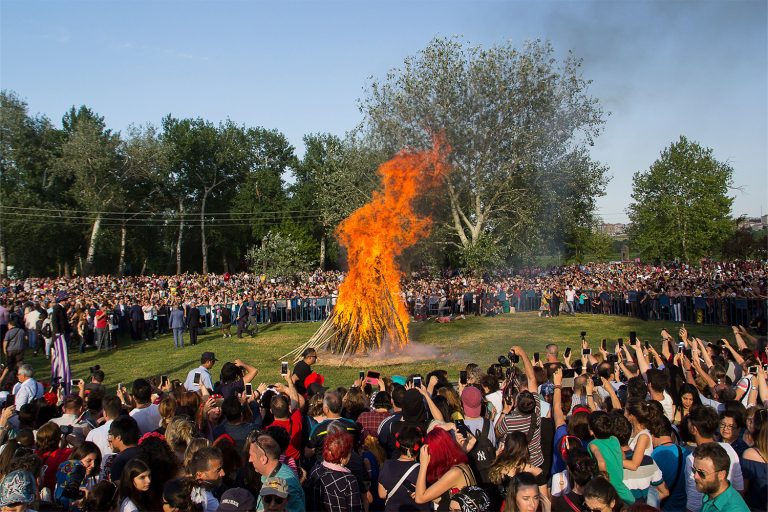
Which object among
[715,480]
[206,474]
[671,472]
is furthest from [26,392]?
[715,480]

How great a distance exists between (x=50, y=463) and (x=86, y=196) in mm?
51595

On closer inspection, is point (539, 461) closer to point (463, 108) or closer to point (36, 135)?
point (463, 108)

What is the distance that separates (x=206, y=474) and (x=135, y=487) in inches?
19.8

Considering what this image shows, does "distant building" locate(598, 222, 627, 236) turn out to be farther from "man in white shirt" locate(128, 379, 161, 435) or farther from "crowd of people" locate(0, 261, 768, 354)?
"man in white shirt" locate(128, 379, 161, 435)

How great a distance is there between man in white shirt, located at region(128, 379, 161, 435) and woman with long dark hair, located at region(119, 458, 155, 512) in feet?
8.99

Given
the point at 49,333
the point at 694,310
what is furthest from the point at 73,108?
the point at 694,310

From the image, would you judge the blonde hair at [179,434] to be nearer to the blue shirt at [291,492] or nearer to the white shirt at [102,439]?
the white shirt at [102,439]

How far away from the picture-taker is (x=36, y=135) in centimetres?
5103

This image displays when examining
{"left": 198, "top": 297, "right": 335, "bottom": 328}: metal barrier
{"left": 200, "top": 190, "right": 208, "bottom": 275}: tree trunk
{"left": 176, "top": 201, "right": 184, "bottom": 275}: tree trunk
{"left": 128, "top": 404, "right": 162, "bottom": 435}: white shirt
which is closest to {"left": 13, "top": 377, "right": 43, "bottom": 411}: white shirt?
{"left": 128, "top": 404, "right": 162, "bottom": 435}: white shirt

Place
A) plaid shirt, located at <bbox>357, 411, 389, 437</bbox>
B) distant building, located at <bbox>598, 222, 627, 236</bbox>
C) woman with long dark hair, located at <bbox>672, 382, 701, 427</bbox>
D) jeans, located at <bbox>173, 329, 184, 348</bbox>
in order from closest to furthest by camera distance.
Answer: plaid shirt, located at <bbox>357, 411, 389, 437</bbox> < woman with long dark hair, located at <bbox>672, 382, 701, 427</bbox> < jeans, located at <bbox>173, 329, 184, 348</bbox> < distant building, located at <bbox>598, 222, 627, 236</bbox>

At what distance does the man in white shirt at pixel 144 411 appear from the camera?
7103mm

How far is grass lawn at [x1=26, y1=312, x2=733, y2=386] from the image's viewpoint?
17656 mm

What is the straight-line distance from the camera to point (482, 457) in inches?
214

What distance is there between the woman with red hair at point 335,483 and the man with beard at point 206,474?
711 millimetres
